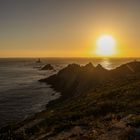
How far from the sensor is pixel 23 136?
16.7 m

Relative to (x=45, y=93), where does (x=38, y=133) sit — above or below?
above

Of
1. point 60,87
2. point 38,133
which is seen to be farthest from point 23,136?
point 60,87

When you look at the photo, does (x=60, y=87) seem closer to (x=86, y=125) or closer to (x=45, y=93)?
(x=45, y=93)

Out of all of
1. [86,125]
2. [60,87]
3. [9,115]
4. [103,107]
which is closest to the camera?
[86,125]

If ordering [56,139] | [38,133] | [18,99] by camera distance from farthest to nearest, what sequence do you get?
[18,99]
[38,133]
[56,139]

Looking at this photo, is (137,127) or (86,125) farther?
(86,125)

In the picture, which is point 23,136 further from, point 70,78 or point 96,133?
point 70,78

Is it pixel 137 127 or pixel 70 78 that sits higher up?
pixel 137 127

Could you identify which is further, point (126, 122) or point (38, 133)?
point (38, 133)

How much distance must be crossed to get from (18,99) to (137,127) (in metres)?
47.4

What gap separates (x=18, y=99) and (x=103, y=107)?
40.1m

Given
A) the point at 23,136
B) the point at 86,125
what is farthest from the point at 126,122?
the point at 23,136

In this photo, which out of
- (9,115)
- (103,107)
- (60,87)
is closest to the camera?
(103,107)

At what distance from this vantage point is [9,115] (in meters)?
41.8
